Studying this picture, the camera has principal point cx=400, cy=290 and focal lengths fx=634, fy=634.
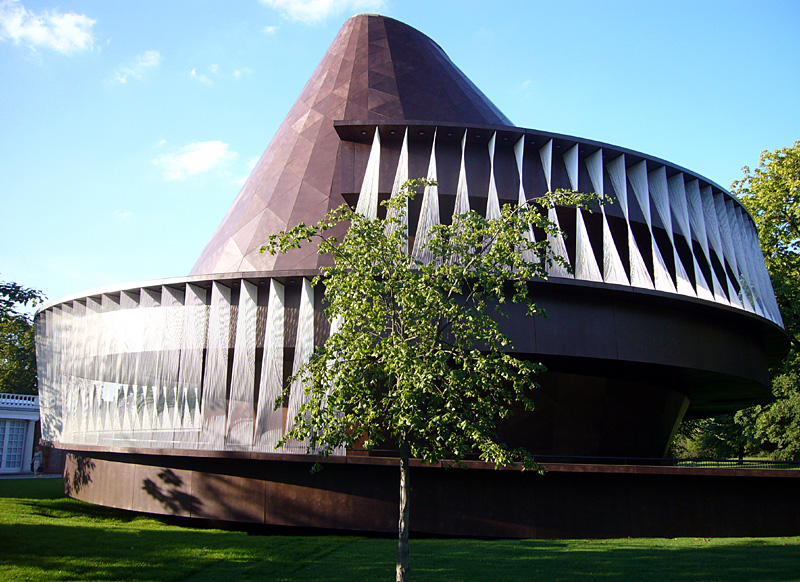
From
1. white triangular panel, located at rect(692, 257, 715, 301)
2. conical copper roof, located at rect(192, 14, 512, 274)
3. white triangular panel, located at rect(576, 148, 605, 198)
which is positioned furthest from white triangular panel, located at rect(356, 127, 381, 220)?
white triangular panel, located at rect(692, 257, 715, 301)

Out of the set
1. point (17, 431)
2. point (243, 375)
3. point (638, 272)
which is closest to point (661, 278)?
point (638, 272)

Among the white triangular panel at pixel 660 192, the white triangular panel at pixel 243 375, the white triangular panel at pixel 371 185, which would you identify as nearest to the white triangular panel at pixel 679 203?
the white triangular panel at pixel 660 192

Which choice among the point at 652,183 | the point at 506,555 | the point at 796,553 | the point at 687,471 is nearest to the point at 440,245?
the point at 506,555

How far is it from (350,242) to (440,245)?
1.49 m

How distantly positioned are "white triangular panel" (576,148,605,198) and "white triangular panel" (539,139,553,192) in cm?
149

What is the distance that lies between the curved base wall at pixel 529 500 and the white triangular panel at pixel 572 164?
30.7 ft

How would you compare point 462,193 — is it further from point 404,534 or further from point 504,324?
point 404,534

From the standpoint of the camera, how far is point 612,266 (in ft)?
63.5

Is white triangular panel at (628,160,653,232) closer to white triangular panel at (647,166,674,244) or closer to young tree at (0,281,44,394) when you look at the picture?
white triangular panel at (647,166,674,244)

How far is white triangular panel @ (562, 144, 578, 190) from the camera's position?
21.0m

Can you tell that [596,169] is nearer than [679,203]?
Yes

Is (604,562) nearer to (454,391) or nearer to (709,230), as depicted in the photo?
(454,391)

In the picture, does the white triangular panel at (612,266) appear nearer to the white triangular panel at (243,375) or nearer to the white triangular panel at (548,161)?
the white triangular panel at (548,161)

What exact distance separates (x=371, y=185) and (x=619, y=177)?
8567 millimetres
